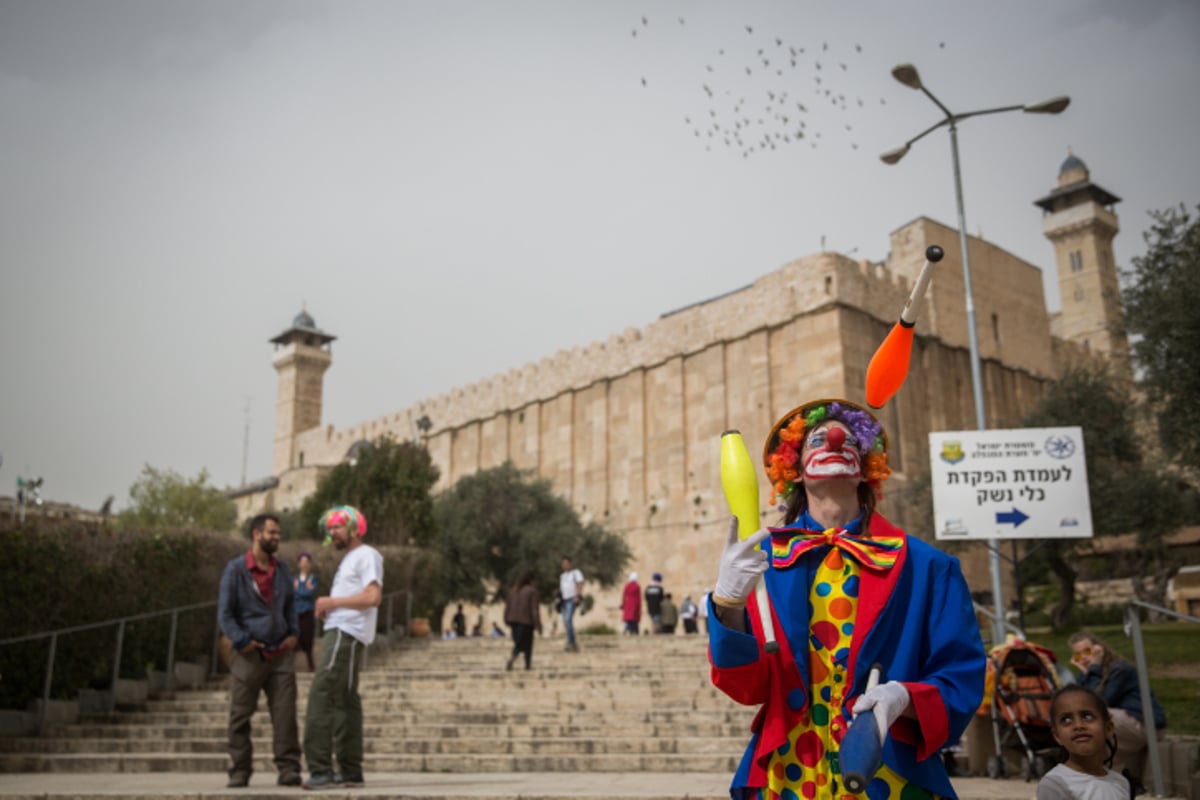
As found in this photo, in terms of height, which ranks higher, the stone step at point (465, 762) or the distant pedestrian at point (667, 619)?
the distant pedestrian at point (667, 619)

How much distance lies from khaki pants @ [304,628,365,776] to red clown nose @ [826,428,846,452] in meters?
4.52

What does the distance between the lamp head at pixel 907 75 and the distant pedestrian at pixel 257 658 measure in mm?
10252

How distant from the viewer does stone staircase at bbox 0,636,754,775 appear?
886 cm

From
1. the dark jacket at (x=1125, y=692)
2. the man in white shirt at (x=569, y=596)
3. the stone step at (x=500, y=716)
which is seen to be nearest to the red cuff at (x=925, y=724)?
the dark jacket at (x=1125, y=692)

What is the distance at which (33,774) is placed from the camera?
29.6 feet

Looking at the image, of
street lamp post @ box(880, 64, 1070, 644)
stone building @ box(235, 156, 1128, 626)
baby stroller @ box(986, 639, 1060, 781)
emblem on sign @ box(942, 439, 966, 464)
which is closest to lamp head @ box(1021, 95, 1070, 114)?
street lamp post @ box(880, 64, 1070, 644)

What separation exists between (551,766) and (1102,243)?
174 feet

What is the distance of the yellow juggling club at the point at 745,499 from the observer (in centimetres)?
291

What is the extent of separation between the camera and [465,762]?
8.74m

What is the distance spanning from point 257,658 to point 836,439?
5.08 m

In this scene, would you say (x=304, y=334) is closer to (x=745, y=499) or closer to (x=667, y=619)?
(x=667, y=619)

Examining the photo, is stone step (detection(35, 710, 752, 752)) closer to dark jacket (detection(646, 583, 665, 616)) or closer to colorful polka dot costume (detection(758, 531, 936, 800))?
colorful polka dot costume (detection(758, 531, 936, 800))

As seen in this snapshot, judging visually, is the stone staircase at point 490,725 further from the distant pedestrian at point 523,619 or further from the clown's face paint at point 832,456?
the clown's face paint at point 832,456

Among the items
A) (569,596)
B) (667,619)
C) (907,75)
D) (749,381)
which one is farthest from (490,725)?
(749,381)
